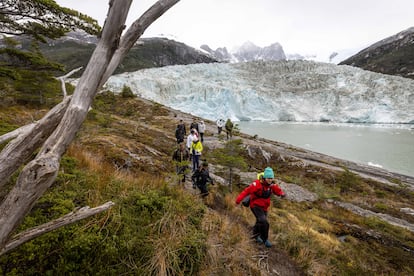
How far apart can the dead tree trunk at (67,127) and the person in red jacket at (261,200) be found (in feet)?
10.8

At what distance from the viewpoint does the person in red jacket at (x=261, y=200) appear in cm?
424

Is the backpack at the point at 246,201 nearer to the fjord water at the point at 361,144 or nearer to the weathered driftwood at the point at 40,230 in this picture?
the weathered driftwood at the point at 40,230

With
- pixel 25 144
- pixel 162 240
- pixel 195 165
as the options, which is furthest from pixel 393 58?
pixel 25 144

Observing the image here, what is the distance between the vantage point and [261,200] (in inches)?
172

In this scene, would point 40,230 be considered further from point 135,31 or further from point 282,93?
point 282,93

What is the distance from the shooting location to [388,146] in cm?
2772

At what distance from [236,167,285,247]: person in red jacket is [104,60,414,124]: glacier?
38683mm

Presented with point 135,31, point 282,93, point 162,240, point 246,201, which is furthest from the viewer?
point 282,93

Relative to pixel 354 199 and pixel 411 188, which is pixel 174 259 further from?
pixel 411 188

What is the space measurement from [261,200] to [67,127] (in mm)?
3705

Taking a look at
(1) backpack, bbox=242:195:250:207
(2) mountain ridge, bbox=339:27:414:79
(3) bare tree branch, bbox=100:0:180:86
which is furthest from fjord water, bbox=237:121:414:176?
(2) mountain ridge, bbox=339:27:414:79

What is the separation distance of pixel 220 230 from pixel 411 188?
629 inches

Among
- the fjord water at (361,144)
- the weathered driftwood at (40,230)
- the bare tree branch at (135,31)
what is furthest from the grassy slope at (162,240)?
the fjord water at (361,144)

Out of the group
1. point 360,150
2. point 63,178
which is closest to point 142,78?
point 360,150
